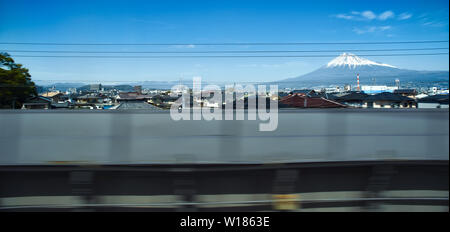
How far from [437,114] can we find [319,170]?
1.87 meters

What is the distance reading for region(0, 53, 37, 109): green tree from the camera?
307cm

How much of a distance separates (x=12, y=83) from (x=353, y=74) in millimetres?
4525

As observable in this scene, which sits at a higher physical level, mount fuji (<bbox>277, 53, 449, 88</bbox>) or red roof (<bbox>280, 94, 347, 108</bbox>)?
mount fuji (<bbox>277, 53, 449, 88</bbox>)

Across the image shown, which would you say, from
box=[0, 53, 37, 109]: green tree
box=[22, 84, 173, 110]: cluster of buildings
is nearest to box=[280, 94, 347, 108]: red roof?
box=[22, 84, 173, 110]: cluster of buildings

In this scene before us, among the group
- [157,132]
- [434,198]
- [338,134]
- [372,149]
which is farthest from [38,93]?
[434,198]

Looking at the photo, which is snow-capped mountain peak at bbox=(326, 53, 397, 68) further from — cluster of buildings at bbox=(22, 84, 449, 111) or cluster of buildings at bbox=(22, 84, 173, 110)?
cluster of buildings at bbox=(22, 84, 173, 110)

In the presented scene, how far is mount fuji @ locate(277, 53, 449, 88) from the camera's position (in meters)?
3.33

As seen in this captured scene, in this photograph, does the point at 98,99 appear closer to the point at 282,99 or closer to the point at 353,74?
the point at 282,99

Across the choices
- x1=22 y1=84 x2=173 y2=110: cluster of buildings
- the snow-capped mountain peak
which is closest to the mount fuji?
the snow-capped mountain peak

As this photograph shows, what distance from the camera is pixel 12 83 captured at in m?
3.09

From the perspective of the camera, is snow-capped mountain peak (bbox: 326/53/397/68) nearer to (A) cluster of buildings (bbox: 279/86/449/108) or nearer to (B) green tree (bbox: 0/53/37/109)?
(A) cluster of buildings (bbox: 279/86/449/108)

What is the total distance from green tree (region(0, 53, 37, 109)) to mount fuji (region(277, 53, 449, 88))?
10.8 feet

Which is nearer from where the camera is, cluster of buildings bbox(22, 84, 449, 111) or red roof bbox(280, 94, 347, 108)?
cluster of buildings bbox(22, 84, 449, 111)

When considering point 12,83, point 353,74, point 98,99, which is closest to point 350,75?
point 353,74
